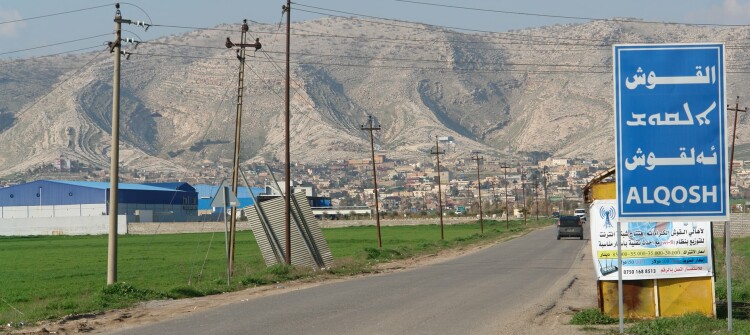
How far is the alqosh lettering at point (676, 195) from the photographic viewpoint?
14.2 meters

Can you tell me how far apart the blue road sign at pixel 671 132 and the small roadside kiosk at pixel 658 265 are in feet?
8.28

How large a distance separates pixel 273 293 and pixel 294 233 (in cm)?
1229

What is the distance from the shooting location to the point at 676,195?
559 inches

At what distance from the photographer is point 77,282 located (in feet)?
121

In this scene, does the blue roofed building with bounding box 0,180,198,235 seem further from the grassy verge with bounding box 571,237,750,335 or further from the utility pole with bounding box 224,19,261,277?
the grassy verge with bounding box 571,237,750,335

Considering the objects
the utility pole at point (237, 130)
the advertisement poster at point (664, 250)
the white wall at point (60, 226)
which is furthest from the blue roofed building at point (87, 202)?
the advertisement poster at point (664, 250)

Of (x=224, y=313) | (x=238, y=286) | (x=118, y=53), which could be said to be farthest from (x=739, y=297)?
(x=118, y=53)

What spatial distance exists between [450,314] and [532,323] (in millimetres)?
1826

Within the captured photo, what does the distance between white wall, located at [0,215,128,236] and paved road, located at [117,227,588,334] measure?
8091 cm

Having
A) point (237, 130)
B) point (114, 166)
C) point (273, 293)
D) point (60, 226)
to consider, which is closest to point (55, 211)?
point (60, 226)

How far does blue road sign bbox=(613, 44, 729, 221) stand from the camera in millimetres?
14156

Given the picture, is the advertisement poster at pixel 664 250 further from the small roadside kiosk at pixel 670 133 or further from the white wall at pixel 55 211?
the white wall at pixel 55 211

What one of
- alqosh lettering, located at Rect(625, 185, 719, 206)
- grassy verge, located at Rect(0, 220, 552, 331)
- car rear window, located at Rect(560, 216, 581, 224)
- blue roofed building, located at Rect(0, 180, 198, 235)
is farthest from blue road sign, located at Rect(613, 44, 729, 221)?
blue roofed building, located at Rect(0, 180, 198, 235)

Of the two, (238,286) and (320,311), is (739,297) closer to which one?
(320,311)
